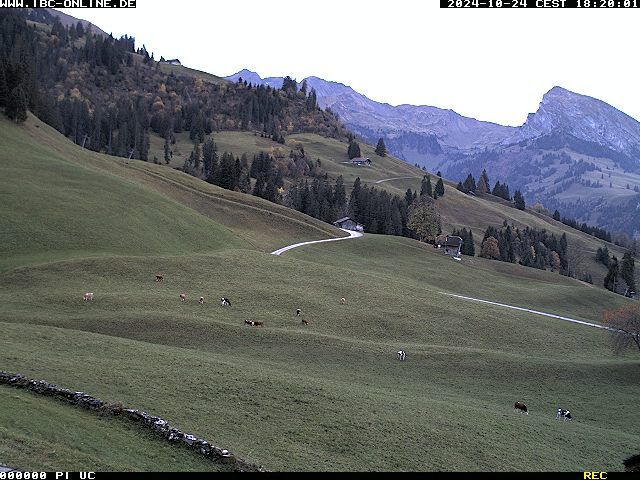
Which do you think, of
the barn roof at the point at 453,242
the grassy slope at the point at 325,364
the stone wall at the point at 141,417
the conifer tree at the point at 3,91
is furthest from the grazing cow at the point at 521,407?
the conifer tree at the point at 3,91

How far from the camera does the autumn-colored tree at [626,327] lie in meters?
55.0

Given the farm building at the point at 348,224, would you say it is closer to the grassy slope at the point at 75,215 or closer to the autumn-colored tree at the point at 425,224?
the autumn-colored tree at the point at 425,224

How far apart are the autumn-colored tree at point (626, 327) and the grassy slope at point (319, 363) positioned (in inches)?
84.1

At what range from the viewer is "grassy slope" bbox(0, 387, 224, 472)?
58.8 ft

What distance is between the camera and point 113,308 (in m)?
49.9

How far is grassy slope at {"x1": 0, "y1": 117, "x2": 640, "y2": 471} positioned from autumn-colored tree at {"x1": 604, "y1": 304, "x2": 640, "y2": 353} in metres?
2.14

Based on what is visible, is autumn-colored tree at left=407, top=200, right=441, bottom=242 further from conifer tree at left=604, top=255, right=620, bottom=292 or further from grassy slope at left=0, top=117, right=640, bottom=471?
grassy slope at left=0, top=117, right=640, bottom=471

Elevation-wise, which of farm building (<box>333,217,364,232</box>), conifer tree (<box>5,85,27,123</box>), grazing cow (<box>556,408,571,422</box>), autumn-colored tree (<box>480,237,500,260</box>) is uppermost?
conifer tree (<box>5,85,27,123</box>)

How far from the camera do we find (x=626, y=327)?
55.4m

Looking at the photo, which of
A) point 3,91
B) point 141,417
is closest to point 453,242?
point 3,91

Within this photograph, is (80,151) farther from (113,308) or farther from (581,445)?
(581,445)

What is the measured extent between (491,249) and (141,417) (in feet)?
518

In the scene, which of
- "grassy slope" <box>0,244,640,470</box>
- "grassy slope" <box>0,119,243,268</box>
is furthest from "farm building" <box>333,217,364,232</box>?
"grassy slope" <box>0,244,640,470</box>

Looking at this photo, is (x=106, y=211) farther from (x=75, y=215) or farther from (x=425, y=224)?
(x=425, y=224)
